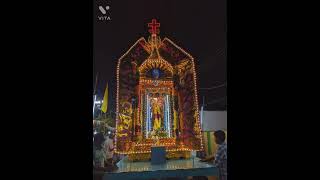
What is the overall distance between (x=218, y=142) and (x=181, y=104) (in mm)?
422

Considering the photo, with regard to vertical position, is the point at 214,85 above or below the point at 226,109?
above

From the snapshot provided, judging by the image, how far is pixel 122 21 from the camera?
2674 millimetres

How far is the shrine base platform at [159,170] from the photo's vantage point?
102 inches

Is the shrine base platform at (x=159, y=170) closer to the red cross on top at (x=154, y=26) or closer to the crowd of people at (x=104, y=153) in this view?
the crowd of people at (x=104, y=153)

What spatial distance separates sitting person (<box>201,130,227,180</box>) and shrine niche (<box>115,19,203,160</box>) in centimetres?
13

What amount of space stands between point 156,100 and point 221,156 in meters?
0.69

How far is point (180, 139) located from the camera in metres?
2.78

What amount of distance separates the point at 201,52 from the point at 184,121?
1.88ft

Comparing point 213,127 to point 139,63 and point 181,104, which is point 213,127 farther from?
point 139,63

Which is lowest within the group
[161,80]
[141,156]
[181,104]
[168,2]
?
[141,156]

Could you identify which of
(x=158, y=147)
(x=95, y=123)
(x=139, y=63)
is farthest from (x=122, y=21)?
(x=158, y=147)

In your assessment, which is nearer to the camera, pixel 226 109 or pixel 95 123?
pixel 95 123

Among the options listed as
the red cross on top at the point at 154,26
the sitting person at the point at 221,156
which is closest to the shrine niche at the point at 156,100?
the red cross on top at the point at 154,26

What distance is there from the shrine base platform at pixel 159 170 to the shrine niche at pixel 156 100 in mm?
76
